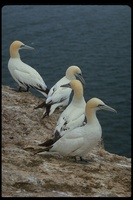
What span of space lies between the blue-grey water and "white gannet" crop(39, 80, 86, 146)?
1087 cm

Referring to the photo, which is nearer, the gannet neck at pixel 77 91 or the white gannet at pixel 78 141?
the white gannet at pixel 78 141

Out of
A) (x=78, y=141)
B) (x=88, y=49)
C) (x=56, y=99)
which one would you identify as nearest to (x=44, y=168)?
(x=78, y=141)

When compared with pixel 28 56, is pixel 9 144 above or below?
below

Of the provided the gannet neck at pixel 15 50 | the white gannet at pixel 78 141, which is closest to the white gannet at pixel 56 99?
the gannet neck at pixel 15 50

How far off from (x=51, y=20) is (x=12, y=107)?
22.9m

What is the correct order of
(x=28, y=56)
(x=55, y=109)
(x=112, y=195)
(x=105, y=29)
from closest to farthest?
(x=112, y=195) < (x=55, y=109) < (x=28, y=56) < (x=105, y=29)

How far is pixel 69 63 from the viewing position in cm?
2667

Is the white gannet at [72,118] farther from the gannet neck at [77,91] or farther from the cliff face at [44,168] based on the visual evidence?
the cliff face at [44,168]

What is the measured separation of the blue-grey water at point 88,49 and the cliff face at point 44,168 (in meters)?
10.9

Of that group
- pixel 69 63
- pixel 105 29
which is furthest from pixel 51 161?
pixel 105 29

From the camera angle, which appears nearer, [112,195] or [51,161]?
[112,195]

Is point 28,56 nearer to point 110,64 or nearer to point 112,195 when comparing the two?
point 110,64

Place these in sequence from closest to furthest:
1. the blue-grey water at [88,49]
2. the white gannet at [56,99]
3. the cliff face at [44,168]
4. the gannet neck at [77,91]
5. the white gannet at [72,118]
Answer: the cliff face at [44,168], the white gannet at [72,118], the gannet neck at [77,91], the white gannet at [56,99], the blue-grey water at [88,49]

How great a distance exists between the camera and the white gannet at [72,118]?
9.05m
